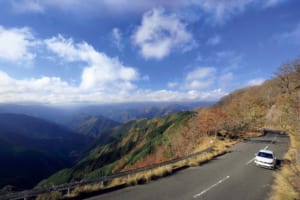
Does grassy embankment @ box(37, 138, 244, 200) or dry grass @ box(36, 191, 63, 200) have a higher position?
dry grass @ box(36, 191, 63, 200)

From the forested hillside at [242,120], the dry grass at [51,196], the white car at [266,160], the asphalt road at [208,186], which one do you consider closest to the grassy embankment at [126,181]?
the dry grass at [51,196]

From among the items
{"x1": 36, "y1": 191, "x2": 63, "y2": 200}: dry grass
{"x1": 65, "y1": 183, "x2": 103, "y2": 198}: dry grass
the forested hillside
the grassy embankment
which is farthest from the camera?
the forested hillside

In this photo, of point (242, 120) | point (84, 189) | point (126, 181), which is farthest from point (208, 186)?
point (242, 120)

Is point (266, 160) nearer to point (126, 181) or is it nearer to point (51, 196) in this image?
point (126, 181)

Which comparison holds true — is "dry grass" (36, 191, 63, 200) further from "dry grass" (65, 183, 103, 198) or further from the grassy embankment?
"dry grass" (65, 183, 103, 198)

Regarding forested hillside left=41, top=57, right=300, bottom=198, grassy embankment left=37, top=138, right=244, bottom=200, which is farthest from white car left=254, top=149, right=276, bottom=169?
grassy embankment left=37, top=138, right=244, bottom=200

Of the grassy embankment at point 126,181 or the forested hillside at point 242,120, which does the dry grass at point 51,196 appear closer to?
the grassy embankment at point 126,181

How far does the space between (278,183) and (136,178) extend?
8750 millimetres

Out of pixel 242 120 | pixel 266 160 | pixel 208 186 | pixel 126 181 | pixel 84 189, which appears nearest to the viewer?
pixel 84 189

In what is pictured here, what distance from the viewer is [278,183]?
1315cm

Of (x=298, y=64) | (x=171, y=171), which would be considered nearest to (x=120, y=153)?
(x=298, y=64)

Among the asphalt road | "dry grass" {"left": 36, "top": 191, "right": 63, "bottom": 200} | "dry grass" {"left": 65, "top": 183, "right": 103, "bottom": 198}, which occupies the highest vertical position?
"dry grass" {"left": 36, "top": 191, "right": 63, "bottom": 200}

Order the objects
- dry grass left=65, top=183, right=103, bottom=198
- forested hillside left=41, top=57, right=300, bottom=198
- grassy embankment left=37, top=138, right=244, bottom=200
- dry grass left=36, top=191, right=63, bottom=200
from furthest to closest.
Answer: forested hillside left=41, top=57, right=300, bottom=198
dry grass left=65, top=183, right=103, bottom=198
grassy embankment left=37, top=138, right=244, bottom=200
dry grass left=36, top=191, right=63, bottom=200

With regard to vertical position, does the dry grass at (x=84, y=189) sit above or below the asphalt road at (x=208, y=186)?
above
